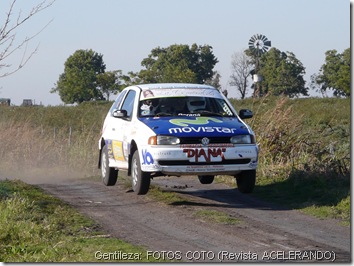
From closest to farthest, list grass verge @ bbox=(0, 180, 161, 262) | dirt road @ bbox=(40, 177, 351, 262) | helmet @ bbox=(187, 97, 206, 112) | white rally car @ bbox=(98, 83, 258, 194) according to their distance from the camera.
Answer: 1. grass verge @ bbox=(0, 180, 161, 262)
2. dirt road @ bbox=(40, 177, 351, 262)
3. white rally car @ bbox=(98, 83, 258, 194)
4. helmet @ bbox=(187, 97, 206, 112)

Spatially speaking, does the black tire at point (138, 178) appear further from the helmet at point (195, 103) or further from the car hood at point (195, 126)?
the helmet at point (195, 103)

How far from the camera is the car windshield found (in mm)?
12352

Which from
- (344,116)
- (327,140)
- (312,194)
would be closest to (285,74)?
(344,116)

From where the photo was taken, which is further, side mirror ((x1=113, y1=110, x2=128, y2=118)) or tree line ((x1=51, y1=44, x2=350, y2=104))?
tree line ((x1=51, y1=44, x2=350, y2=104))

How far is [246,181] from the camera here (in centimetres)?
1217

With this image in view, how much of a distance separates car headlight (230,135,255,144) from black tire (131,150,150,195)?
136cm

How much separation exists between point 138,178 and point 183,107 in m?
1.51

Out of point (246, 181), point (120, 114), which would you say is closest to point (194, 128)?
point (246, 181)

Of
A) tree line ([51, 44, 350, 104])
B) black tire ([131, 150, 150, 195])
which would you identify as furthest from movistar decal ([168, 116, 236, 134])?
tree line ([51, 44, 350, 104])

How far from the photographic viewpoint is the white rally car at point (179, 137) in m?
11.2

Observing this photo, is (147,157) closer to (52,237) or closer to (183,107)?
(183,107)

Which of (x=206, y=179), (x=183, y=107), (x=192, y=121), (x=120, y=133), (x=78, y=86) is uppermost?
(x=78, y=86)

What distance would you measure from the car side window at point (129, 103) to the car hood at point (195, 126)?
86cm

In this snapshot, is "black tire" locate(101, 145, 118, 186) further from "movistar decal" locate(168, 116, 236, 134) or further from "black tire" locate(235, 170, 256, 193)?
"black tire" locate(235, 170, 256, 193)
